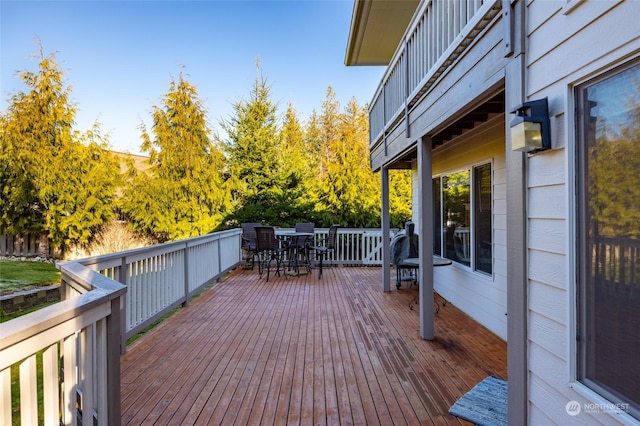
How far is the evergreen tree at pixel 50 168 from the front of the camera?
9.48 meters

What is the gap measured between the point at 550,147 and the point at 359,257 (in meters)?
7.74

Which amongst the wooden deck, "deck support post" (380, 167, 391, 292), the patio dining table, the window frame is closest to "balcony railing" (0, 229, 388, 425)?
the wooden deck

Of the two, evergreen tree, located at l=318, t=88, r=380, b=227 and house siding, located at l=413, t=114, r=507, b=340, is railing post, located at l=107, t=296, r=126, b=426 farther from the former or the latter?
evergreen tree, located at l=318, t=88, r=380, b=227

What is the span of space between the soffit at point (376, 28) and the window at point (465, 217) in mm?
2607

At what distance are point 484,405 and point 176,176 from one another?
9.50m

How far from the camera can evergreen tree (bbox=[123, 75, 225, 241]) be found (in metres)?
9.92

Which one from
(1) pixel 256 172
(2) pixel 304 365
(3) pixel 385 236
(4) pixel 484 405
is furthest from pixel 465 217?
(1) pixel 256 172

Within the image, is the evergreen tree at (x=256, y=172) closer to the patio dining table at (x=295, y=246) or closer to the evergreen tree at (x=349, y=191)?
the evergreen tree at (x=349, y=191)

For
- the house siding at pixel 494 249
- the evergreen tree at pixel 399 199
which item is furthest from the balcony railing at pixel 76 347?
the evergreen tree at pixel 399 199

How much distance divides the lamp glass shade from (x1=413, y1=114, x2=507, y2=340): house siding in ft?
7.17

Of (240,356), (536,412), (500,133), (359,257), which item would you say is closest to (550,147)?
(536,412)

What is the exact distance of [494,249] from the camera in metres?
3.94

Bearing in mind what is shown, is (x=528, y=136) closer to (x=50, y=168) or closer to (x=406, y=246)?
(x=406, y=246)

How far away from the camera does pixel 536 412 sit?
1.75m
